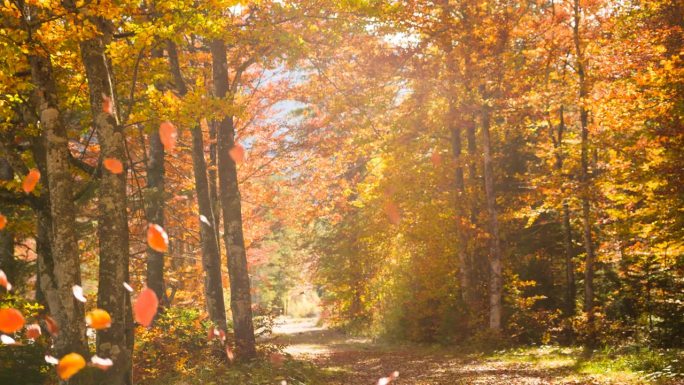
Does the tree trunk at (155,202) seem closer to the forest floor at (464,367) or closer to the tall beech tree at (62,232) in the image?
the forest floor at (464,367)

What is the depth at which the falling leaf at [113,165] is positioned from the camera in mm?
7570

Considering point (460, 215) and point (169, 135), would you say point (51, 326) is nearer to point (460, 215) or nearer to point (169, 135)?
point (169, 135)

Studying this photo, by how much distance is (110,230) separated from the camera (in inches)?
314

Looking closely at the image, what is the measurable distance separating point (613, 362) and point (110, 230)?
10204mm

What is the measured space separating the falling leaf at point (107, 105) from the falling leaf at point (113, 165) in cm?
76

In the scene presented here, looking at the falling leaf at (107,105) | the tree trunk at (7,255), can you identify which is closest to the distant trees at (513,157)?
the falling leaf at (107,105)

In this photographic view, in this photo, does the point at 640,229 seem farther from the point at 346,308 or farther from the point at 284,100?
the point at 346,308

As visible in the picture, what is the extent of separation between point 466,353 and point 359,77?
29.4 feet

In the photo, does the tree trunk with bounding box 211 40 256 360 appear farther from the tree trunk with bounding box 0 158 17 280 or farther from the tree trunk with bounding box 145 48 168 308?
the tree trunk with bounding box 0 158 17 280

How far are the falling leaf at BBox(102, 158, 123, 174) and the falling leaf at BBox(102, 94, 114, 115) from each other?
0.76m

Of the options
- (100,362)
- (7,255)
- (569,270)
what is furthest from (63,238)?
(569,270)

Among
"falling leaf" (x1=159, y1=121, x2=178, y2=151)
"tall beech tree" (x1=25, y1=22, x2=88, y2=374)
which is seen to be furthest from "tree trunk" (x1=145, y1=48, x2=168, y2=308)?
"falling leaf" (x1=159, y1=121, x2=178, y2=151)

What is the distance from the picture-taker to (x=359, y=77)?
714 inches

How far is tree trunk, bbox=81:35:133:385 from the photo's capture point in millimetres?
7836
